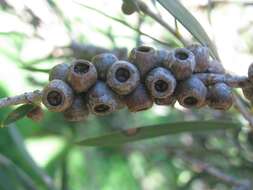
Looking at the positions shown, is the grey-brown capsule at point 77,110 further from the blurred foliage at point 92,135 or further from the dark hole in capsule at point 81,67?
the blurred foliage at point 92,135

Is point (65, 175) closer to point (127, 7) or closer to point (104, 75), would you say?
point (127, 7)

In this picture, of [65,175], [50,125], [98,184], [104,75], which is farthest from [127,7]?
[98,184]

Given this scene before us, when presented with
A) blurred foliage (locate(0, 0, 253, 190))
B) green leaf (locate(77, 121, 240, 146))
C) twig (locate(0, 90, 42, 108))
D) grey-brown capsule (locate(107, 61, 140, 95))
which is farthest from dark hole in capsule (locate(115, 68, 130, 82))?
blurred foliage (locate(0, 0, 253, 190))

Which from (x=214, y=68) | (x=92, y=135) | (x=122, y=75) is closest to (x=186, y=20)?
(x=214, y=68)

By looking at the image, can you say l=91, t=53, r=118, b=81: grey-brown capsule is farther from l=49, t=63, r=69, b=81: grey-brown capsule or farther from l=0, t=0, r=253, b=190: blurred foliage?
l=0, t=0, r=253, b=190: blurred foliage

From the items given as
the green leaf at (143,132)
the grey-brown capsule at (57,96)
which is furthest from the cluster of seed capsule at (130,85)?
the green leaf at (143,132)
